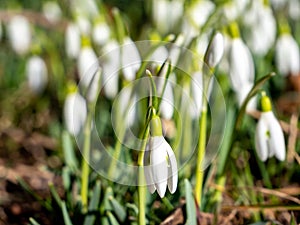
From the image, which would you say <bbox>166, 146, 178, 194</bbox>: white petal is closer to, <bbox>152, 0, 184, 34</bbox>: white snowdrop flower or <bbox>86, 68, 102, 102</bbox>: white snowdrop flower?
<bbox>86, 68, 102, 102</bbox>: white snowdrop flower

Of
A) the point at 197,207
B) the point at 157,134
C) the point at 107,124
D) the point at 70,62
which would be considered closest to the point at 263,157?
the point at 197,207

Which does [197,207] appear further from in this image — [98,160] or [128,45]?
[128,45]

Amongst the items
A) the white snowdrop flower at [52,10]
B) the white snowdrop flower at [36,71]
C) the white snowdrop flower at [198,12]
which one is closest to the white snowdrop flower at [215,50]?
the white snowdrop flower at [198,12]

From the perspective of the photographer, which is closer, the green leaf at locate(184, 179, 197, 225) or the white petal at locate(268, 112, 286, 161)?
the green leaf at locate(184, 179, 197, 225)

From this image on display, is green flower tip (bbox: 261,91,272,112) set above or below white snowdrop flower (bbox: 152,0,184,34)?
below

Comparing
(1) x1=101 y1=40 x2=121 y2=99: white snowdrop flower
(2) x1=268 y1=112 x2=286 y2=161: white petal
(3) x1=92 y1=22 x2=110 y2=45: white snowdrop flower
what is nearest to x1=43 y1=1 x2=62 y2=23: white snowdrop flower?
(3) x1=92 y1=22 x2=110 y2=45: white snowdrop flower

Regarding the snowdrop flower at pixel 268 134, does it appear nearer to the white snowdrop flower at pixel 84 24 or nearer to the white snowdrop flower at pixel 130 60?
the white snowdrop flower at pixel 130 60

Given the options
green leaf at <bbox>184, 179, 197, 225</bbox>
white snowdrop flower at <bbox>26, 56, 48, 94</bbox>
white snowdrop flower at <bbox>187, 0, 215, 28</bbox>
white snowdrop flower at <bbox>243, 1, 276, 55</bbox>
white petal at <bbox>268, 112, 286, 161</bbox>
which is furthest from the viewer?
white snowdrop flower at <bbox>26, 56, 48, 94</bbox>
